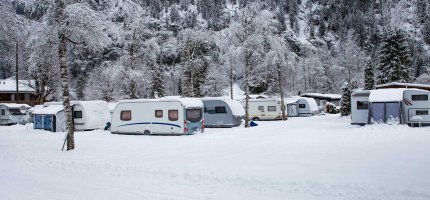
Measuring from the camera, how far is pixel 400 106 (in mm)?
21734

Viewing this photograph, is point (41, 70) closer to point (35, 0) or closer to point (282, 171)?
point (35, 0)

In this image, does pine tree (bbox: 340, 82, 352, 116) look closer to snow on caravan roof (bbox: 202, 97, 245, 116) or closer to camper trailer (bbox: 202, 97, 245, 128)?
snow on caravan roof (bbox: 202, 97, 245, 116)

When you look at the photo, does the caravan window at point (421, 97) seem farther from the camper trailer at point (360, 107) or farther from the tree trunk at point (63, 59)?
the tree trunk at point (63, 59)

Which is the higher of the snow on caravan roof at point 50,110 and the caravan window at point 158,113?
the snow on caravan roof at point 50,110

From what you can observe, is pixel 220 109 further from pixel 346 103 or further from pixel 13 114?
pixel 13 114

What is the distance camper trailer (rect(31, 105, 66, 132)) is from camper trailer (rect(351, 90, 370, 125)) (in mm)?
20193

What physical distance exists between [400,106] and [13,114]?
112 ft

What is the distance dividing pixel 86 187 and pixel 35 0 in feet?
30.6

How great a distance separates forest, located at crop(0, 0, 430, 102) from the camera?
517 inches

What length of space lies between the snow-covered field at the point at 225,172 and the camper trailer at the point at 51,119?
1013cm

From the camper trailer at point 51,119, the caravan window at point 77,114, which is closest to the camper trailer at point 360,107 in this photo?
the caravan window at point 77,114

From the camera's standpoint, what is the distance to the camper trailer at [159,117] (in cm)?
1977

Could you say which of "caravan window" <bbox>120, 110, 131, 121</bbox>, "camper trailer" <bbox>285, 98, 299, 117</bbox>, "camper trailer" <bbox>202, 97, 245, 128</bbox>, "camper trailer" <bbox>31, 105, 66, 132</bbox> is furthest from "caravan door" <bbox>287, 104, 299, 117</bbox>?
"camper trailer" <bbox>31, 105, 66, 132</bbox>

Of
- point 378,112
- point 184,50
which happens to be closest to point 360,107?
point 378,112
